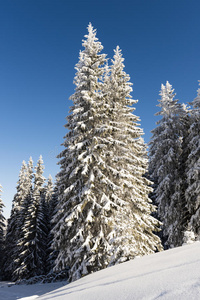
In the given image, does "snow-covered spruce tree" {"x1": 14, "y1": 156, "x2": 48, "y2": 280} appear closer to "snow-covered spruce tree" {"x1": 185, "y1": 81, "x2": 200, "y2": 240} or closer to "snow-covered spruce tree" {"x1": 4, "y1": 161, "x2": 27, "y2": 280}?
"snow-covered spruce tree" {"x1": 4, "y1": 161, "x2": 27, "y2": 280}

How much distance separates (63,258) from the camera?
13.7 meters

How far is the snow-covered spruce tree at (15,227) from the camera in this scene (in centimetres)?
3406

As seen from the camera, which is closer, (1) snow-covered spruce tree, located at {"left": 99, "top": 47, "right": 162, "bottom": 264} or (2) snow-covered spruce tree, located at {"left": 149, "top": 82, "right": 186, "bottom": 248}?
(1) snow-covered spruce tree, located at {"left": 99, "top": 47, "right": 162, "bottom": 264}

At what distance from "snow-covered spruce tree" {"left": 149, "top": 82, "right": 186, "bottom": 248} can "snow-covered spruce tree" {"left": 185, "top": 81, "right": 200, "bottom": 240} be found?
55.2 inches

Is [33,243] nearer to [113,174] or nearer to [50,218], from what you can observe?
[50,218]

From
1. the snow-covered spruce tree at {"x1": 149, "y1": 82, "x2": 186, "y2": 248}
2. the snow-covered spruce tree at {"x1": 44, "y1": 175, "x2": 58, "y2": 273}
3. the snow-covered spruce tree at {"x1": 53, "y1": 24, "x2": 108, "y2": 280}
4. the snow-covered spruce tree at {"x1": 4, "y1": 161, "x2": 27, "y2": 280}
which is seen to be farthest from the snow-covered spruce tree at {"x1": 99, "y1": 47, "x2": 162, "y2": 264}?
the snow-covered spruce tree at {"x1": 4, "y1": 161, "x2": 27, "y2": 280}

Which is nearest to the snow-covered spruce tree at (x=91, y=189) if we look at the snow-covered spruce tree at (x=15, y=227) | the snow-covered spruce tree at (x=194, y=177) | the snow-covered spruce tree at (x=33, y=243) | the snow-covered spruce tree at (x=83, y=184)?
the snow-covered spruce tree at (x=83, y=184)

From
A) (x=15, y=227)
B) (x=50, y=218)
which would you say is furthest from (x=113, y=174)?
(x=15, y=227)

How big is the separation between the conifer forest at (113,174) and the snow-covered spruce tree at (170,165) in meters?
0.08

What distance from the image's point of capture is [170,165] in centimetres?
1912

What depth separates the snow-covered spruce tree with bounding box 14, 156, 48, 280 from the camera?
2929 centimetres

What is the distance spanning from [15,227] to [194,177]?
32091 millimetres

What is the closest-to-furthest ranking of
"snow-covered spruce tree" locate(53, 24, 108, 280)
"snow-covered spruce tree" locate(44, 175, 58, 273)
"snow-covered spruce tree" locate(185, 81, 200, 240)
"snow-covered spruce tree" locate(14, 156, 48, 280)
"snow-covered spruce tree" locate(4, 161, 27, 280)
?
"snow-covered spruce tree" locate(53, 24, 108, 280)
"snow-covered spruce tree" locate(185, 81, 200, 240)
"snow-covered spruce tree" locate(14, 156, 48, 280)
"snow-covered spruce tree" locate(44, 175, 58, 273)
"snow-covered spruce tree" locate(4, 161, 27, 280)

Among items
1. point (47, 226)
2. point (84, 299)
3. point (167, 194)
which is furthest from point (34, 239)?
point (84, 299)
